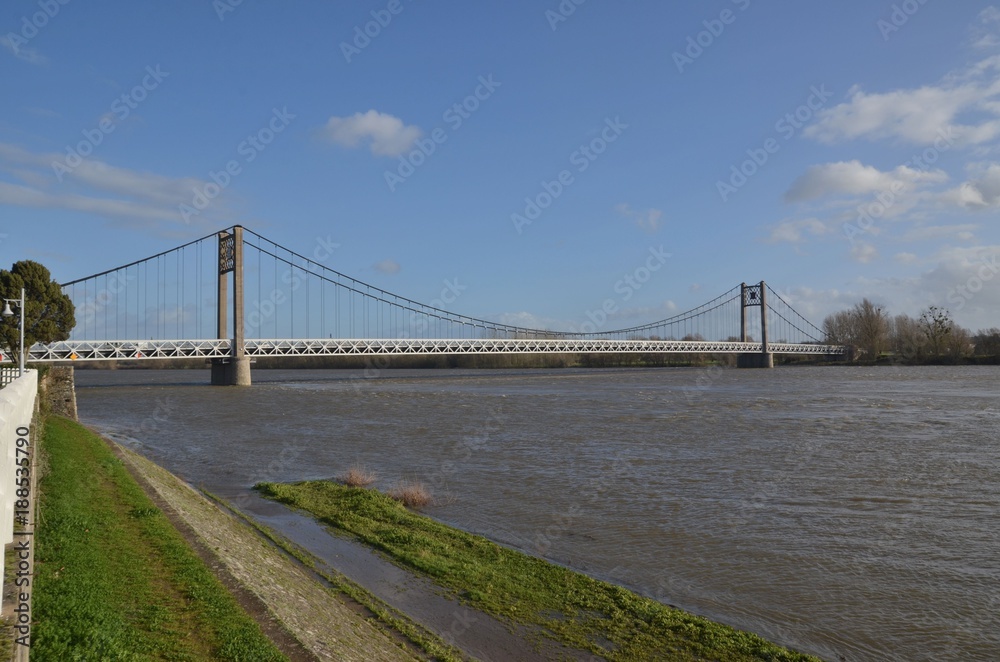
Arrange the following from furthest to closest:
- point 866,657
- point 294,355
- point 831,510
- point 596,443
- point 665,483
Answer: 1. point 294,355
2. point 596,443
3. point 665,483
4. point 831,510
5. point 866,657

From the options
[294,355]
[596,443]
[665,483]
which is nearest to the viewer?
[665,483]

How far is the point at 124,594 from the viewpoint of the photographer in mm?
5145

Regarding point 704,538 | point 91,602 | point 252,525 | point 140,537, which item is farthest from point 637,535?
point 91,602

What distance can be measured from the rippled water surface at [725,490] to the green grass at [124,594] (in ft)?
15.8

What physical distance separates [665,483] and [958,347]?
287 feet

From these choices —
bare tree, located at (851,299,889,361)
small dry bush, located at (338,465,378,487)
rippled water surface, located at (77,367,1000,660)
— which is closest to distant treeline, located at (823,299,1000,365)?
bare tree, located at (851,299,889,361)

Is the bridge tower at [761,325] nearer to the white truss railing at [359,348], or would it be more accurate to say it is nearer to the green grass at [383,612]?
the white truss railing at [359,348]

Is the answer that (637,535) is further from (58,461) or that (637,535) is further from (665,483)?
(58,461)

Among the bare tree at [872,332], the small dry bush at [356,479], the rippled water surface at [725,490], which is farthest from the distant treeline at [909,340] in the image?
the small dry bush at [356,479]

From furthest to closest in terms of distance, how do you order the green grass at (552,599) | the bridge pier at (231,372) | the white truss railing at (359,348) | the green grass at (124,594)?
the bridge pier at (231,372)
the white truss railing at (359,348)
the green grass at (552,599)
the green grass at (124,594)

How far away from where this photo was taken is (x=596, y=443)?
20984mm

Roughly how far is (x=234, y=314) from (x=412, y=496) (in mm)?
47788

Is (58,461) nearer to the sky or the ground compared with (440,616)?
nearer to the sky

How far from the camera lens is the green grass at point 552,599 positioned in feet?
21.0
